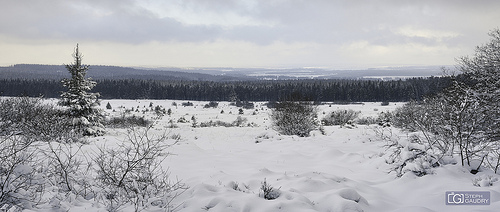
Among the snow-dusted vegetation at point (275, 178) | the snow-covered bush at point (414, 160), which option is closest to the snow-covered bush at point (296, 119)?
the snow-dusted vegetation at point (275, 178)

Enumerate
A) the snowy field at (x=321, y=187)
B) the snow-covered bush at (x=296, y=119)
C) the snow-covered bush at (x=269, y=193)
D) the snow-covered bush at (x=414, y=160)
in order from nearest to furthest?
the snowy field at (x=321, y=187), the snow-covered bush at (x=269, y=193), the snow-covered bush at (x=414, y=160), the snow-covered bush at (x=296, y=119)

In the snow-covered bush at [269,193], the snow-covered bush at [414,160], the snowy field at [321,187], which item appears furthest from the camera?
the snow-covered bush at [414,160]

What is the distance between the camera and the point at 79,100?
1753cm

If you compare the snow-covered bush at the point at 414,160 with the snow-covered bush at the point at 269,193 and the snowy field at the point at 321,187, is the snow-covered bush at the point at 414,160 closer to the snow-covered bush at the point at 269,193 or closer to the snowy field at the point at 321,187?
the snowy field at the point at 321,187

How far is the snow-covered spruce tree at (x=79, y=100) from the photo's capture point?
57.1ft

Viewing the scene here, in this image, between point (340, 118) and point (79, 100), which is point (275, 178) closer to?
point (79, 100)

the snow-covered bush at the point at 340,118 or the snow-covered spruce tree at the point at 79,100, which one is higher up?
the snow-covered spruce tree at the point at 79,100

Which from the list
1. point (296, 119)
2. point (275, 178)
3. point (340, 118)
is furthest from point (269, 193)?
point (340, 118)

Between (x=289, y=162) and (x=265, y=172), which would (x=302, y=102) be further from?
(x=265, y=172)

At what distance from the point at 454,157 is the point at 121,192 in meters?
7.19

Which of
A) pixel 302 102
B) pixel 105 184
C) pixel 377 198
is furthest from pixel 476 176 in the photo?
pixel 302 102

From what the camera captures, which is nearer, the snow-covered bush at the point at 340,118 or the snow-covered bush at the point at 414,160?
the snow-covered bush at the point at 414,160

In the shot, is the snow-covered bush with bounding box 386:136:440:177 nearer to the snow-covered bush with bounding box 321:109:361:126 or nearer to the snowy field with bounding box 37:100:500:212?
the snowy field with bounding box 37:100:500:212

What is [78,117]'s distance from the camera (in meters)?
17.6
